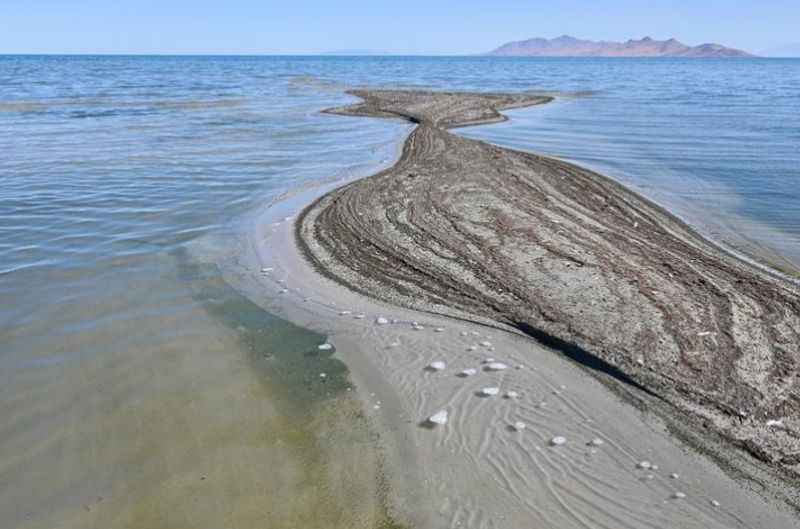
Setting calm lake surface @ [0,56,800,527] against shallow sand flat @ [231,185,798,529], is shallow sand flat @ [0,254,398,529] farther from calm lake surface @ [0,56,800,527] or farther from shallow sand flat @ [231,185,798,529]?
shallow sand flat @ [231,185,798,529]

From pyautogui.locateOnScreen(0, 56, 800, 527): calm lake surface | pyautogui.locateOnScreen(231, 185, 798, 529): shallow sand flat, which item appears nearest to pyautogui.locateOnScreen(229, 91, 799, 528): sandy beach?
pyautogui.locateOnScreen(231, 185, 798, 529): shallow sand flat

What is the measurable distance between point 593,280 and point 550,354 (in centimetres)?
174

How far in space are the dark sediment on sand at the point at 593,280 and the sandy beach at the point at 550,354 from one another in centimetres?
3

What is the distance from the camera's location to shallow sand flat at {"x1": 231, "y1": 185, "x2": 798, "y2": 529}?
3.80 m

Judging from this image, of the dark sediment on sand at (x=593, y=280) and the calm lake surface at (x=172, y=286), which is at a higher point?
the dark sediment on sand at (x=593, y=280)

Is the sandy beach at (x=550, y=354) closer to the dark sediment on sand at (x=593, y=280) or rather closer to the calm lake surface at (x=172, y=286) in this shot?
the dark sediment on sand at (x=593, y=280)

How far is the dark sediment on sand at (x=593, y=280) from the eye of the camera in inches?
195

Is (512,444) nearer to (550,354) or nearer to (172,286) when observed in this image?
(550,354)

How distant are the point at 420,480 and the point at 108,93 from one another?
131 feet

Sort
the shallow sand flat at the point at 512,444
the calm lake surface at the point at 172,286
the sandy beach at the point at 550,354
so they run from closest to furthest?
the shallow sand flat at the point at 512,444, the sandy beach at the point at 550,354, the calm lake surface at the point at 172,286

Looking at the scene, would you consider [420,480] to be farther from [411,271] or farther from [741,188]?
[741,188]

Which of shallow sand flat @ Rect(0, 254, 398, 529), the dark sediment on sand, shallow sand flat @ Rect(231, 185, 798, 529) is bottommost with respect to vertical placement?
shallow sand flat @ Rect(0, 254, 398, 529)

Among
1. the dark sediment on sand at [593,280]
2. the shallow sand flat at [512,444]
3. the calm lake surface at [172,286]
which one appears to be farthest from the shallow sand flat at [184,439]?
the dark sediment on sand at [593,280]

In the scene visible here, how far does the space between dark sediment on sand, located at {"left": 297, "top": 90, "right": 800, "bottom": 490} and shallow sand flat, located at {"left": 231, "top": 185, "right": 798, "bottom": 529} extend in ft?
1.11
